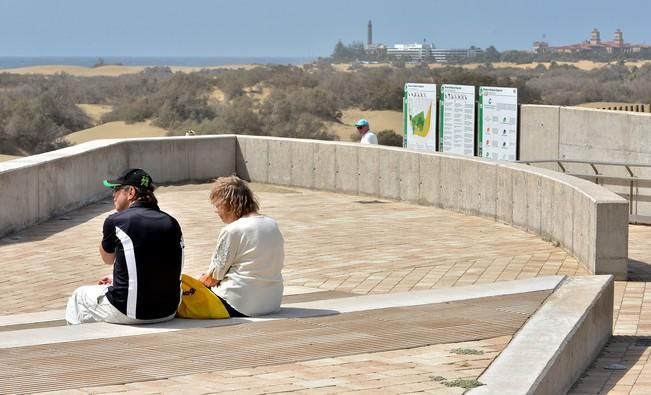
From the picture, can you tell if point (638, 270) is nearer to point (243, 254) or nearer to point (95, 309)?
point (243, 254)

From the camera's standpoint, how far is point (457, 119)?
77.0 feet

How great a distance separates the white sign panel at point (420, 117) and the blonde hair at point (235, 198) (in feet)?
47.0

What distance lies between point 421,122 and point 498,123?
188 cm

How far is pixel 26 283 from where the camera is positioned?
13.3 meters

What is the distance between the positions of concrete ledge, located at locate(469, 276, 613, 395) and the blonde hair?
2062 mm

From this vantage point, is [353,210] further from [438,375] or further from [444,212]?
[438,375]

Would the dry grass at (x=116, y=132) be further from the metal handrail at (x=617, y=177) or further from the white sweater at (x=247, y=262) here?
the white sweater at (x=247, y=262)

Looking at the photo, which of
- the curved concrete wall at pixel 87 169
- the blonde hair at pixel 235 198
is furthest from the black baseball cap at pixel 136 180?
the curved concrete wall at pixel 87 169

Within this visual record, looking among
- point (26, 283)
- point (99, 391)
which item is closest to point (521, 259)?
point (26, 283)

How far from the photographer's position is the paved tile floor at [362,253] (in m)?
12.6

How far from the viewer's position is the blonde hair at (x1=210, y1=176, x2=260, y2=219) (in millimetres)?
9453

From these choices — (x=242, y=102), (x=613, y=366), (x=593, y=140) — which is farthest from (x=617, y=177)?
(x=242, y=102)

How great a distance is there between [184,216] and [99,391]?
11124 millimetres

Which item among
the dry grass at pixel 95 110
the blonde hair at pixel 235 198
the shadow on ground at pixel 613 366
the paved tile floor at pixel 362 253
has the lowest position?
the dry grass at pixel 95 110
